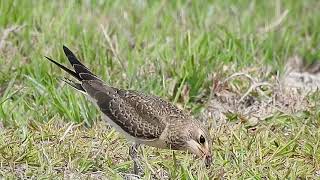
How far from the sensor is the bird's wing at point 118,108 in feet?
20.3

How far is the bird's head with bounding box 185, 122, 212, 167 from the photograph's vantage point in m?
6.07

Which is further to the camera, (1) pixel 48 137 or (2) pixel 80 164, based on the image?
(1) pixel 48 137

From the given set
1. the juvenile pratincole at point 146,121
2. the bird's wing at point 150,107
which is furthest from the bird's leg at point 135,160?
the bird's wing at point 150,107

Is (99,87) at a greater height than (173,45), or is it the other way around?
(99,87)

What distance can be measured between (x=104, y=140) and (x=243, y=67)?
1.66 metres

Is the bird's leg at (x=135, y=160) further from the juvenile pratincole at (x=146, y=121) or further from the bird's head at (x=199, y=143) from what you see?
the bird's head at (x=199, y=143)

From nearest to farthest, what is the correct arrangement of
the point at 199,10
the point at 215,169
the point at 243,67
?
the point at 215,169
the point at 243,67
the point at 199,10

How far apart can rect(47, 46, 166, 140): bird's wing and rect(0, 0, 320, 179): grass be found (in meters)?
0.21

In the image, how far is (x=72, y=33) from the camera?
814cm

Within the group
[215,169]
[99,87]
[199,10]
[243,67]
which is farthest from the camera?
[199,10]

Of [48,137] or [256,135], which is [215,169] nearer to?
[256,135]

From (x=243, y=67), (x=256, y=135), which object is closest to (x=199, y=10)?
(x=243, y=67)

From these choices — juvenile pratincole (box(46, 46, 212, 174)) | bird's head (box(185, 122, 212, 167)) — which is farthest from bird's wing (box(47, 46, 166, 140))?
bird's head (box(185, 122, 212, 167))

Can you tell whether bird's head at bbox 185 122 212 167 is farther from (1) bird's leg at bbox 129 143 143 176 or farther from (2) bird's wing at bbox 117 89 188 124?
(1) bird's leg at bbox 129 143 143 176
